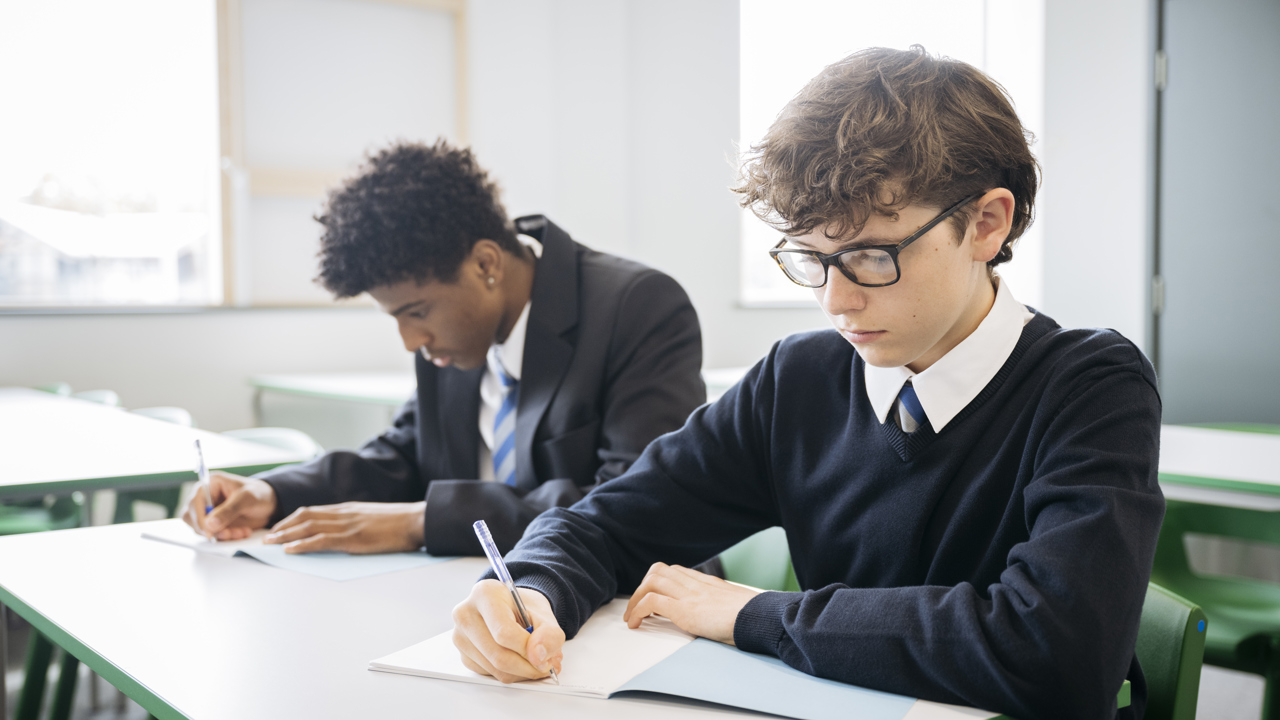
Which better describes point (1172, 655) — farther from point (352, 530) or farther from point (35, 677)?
point (35, 677)

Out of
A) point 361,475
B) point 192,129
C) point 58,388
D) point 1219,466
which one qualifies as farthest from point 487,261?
point 192,129

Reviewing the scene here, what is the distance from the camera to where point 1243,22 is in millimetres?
3439

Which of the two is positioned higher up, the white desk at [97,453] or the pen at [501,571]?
the pen at [501,571]

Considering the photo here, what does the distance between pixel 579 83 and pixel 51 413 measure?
286cm

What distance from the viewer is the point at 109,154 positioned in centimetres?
400

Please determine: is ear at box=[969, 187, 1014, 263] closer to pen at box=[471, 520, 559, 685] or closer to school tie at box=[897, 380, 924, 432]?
school tie at box=[897, 380, 924, 432]

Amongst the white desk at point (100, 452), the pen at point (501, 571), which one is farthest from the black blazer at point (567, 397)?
the pen at point (501, 571)

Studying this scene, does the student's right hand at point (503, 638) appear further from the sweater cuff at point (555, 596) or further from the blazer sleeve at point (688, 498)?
the blazer sleeve at point (688, 498)

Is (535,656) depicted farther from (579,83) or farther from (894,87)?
(579,83)

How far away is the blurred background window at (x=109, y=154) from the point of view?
3828 mm

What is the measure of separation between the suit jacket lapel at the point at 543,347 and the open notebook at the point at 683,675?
67cm

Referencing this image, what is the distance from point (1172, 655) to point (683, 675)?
1.74 feet

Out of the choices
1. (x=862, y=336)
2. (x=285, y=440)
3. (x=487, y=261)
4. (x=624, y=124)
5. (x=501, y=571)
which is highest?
(x=624, y=124)

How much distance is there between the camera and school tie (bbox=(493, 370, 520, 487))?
1698 millimetres
